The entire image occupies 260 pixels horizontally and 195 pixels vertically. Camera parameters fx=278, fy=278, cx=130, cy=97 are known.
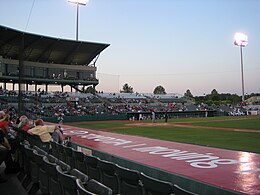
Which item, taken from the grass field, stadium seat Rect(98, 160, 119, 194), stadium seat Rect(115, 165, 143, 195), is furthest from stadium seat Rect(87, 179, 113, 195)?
the grass field

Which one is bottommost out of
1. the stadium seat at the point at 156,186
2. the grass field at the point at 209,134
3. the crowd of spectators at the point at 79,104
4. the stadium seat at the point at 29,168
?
the grass field at the point at 209,134

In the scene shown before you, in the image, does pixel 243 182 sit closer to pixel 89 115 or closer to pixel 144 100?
pixel 89 115

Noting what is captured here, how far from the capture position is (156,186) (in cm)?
322

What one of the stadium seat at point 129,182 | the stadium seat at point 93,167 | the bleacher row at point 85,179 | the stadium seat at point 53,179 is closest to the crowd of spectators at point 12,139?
the bleacher row at point 85,179

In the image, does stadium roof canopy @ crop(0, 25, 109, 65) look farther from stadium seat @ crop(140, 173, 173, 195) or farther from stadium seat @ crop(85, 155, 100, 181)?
stadium seat @ crop(140, 173, 173, 195)

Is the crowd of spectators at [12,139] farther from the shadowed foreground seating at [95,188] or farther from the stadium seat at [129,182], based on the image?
the shadowed foreground seating at [95,188]

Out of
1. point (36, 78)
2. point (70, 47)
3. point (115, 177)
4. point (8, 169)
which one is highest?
point (70, 47)

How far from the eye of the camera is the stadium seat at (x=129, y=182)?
3660 millimetres

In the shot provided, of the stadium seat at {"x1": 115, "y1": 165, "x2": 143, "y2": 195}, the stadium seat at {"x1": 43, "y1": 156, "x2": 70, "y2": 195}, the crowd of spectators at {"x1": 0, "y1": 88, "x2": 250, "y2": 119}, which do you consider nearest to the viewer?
the stadium seat at {"x1": 115, "y1": 165, "x2": 143, "y2": 195}

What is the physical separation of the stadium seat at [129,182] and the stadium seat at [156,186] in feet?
0.59

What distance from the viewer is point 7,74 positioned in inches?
1956

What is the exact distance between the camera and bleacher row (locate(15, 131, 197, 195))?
10.2ft

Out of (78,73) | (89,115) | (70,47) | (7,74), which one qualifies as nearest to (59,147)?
(89,115)

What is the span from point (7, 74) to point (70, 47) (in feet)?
45.6
